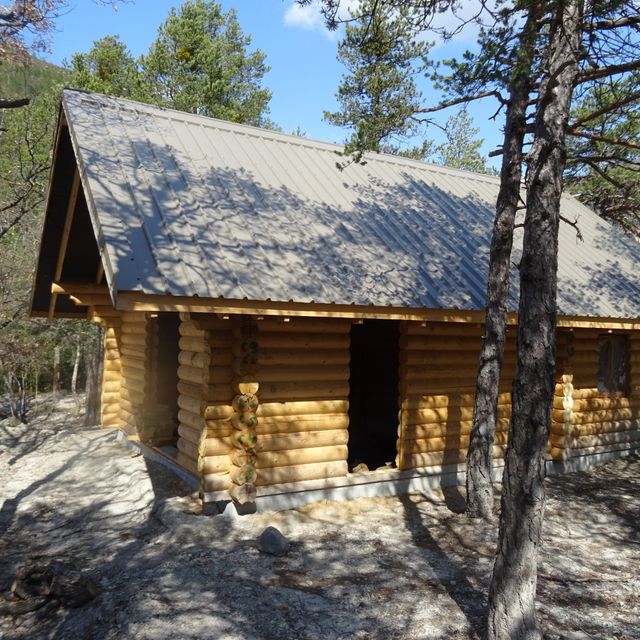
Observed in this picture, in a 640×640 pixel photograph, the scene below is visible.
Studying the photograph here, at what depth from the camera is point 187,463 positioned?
28.6ft

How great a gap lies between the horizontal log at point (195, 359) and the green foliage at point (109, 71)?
57.3 feet

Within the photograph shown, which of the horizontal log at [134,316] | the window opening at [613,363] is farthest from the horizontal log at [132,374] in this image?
the window opening at [613,363]

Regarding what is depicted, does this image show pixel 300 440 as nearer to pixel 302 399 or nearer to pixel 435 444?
pixel 302 399

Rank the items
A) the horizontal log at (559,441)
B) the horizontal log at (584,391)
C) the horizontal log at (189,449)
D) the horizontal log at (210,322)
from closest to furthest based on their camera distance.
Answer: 1. the horizontal log at (210,322)
2. the horizontal log at (189,449)
3. the horizontal log at (559,441)
4. the horizontal log at (584,391)

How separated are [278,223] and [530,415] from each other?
514 centimetres

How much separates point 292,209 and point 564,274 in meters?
5.37

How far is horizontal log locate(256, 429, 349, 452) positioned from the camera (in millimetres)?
7887

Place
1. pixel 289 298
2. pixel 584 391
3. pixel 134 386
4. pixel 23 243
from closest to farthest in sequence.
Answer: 1. pixel 289 298
2. pixel 584 391
3. pixel 134 386
4. pixel 23 243

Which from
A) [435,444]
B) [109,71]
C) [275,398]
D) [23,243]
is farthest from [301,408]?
[109,71]

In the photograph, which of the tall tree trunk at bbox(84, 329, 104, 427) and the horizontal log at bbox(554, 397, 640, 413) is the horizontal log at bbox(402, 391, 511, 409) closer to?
the horizontal log at bbox(554, 397, 640, 413)

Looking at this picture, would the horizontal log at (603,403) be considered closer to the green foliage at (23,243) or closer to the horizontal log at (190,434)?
the horizontal log at (190,434)

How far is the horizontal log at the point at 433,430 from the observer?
9188mm

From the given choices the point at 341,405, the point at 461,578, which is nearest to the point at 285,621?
the point at 461,578

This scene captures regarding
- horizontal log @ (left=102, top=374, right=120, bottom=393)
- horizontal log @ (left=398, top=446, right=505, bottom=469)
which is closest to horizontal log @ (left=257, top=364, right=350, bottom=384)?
horizontal log @ (left=398, top=446, right=505, bottom=469)
